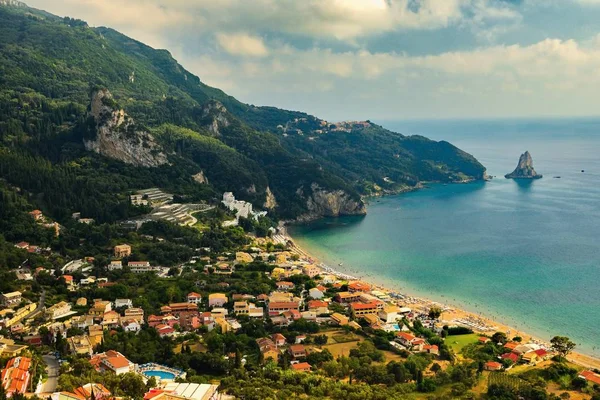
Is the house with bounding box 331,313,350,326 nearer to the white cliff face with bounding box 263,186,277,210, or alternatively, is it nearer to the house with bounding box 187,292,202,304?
the house with bounding box 187,292,202,304

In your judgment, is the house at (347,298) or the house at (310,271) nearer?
the house at (347,298)

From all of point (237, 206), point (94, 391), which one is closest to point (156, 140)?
point (237, 206)

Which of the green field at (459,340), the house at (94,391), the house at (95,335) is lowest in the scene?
the green field at (459,340)

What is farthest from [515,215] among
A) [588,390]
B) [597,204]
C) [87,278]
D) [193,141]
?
[87,278]

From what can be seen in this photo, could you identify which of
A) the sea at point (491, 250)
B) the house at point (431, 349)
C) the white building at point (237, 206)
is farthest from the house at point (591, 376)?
the white building at point (237, 206)

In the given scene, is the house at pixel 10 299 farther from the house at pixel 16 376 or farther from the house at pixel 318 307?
the house at pixel 318 307

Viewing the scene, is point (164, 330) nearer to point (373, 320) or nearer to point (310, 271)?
point (373, 320)
